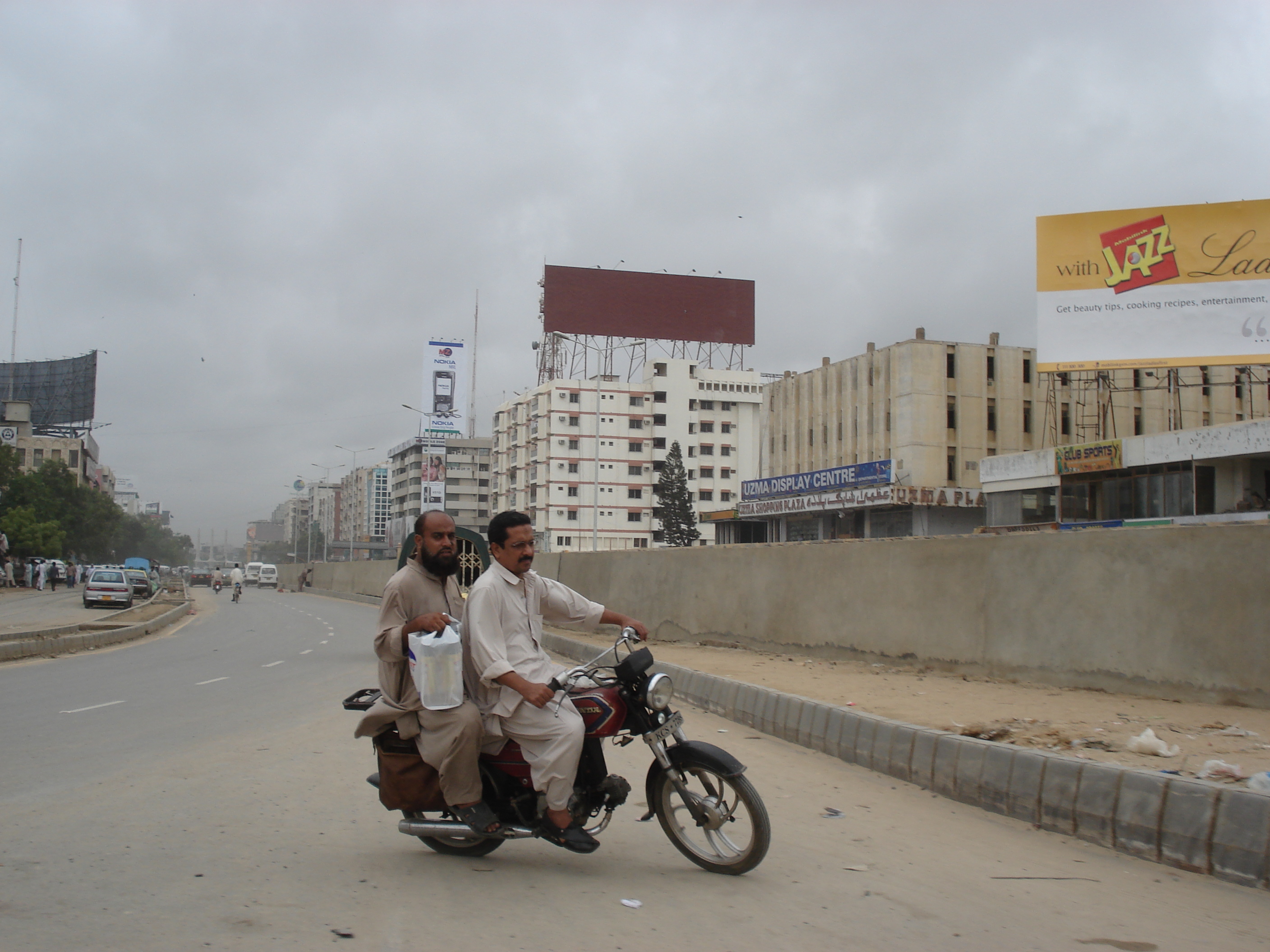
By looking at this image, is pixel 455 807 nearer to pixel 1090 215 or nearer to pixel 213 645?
pixel 213 645

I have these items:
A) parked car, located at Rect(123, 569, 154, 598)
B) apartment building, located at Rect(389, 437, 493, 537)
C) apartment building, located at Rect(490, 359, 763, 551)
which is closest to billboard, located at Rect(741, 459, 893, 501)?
parked car, located at Rect(123, 569, 154, 598)

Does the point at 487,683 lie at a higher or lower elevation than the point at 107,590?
higher

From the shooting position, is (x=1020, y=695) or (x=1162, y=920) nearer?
(x=1162, y=920)

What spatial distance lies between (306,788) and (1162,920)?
17.2ft

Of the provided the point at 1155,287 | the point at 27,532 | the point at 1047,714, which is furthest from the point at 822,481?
the point at 27,532

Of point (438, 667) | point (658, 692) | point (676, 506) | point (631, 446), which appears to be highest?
point (631, 446)

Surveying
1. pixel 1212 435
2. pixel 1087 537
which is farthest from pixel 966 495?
pixel 1087 537

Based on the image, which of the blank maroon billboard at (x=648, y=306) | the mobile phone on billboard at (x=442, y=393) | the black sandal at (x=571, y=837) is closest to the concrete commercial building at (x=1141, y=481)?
the mobile phone on billboard at (x=442, y=393)

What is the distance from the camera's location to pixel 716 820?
512 cm

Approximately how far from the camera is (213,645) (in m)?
24.0

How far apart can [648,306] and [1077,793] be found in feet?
245

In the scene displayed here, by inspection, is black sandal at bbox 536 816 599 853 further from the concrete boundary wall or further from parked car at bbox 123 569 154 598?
parked car at bbox 123 569 154 598

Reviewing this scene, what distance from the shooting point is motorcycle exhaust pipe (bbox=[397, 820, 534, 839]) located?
199 inches

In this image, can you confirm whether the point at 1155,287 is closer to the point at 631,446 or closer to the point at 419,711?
the point at 419,711
